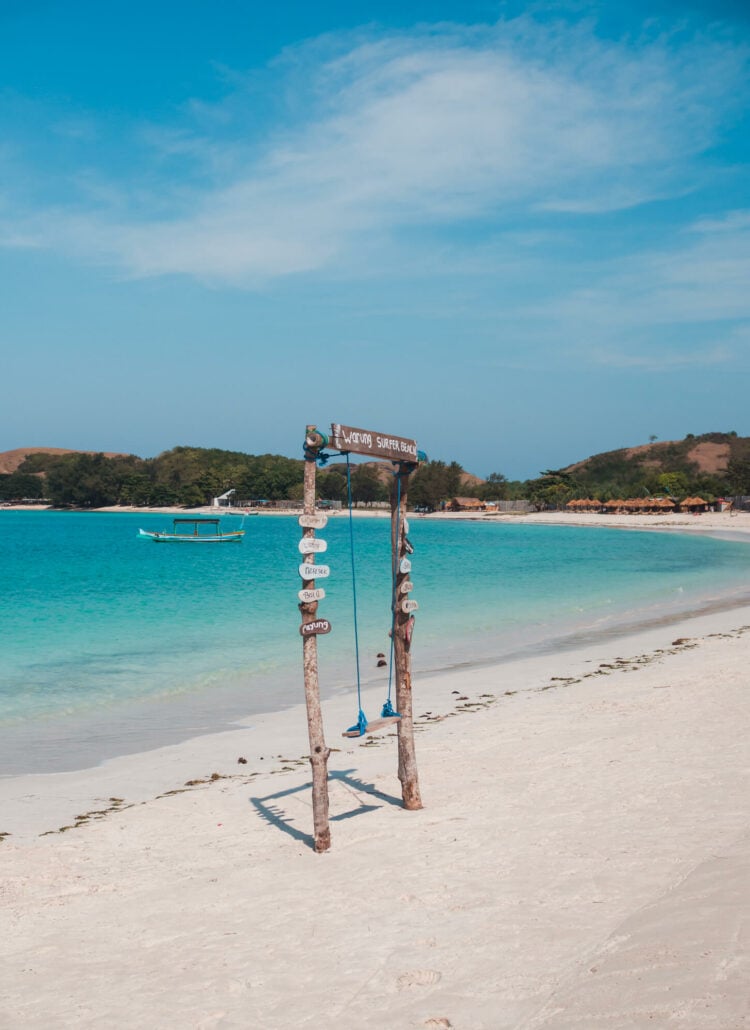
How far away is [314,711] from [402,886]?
1.59 metres

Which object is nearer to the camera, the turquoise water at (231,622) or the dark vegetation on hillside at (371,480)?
the turquoise water at (231,622)

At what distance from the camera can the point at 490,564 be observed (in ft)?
167

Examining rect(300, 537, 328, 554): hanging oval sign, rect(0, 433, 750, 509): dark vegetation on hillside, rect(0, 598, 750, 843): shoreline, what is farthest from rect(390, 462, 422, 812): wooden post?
rect(0, 433, 750, 509): dark vegetation on hillside

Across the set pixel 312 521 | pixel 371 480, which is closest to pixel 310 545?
pixel 312 521

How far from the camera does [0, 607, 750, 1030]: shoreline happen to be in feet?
14.5

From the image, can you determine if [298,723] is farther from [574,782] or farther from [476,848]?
[476,848]

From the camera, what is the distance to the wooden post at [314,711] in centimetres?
691

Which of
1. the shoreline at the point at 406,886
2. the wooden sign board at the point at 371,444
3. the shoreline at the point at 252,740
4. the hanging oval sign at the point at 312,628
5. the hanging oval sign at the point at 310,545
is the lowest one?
the shoreline at the point at 252,740

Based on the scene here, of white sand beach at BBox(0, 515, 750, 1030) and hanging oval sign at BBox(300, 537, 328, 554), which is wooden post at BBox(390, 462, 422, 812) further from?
hanging oval sign at BBox(300, 537, 328, 554)

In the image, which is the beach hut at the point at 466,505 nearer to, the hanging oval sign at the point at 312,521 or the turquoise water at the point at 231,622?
the turquoise water at the point at 231,622

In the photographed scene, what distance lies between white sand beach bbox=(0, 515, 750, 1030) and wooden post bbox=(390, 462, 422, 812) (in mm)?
283

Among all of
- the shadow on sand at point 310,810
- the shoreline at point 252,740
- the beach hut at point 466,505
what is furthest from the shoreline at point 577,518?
the shadow on sand at point 310,810

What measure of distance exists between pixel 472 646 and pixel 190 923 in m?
15.7

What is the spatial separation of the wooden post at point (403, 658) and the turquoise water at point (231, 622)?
5.18 m
